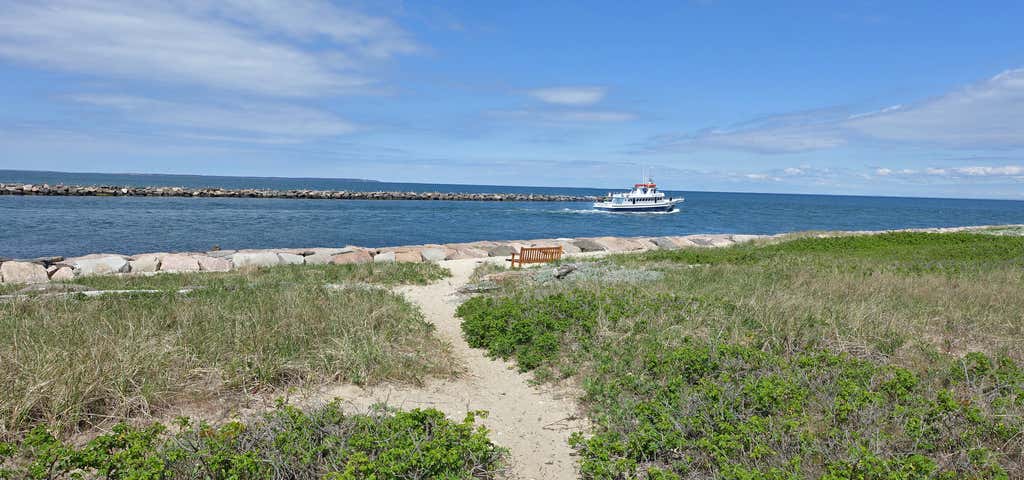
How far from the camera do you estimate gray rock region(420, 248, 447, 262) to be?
66.9 ft

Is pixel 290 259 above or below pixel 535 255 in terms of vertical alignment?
below

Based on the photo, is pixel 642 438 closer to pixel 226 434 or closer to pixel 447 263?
pixel 226 434

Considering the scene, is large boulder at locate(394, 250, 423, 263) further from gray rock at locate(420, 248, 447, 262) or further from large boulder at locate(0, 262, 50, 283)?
large boulder at locate(0, 262, 50, 283)

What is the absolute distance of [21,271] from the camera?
15.8 metres

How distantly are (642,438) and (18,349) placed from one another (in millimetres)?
6424

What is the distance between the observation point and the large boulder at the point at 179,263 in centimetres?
1738

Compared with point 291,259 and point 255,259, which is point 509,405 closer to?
point 291,259

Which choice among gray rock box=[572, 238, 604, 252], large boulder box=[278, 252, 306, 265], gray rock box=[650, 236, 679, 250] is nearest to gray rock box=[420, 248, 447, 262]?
large boulder box=[278, 252, 306, 265]

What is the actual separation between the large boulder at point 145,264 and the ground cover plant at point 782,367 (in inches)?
482

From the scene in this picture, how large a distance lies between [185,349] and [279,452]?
2685mm

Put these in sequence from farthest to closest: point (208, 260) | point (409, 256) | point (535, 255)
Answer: point (409, 256), point (535, 255), point (208, 260)

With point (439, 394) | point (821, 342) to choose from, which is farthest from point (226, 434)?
point (821, 342)

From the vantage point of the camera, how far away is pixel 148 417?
17.5 ft

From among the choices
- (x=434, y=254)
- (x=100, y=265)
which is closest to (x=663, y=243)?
(x=434, y=254)
